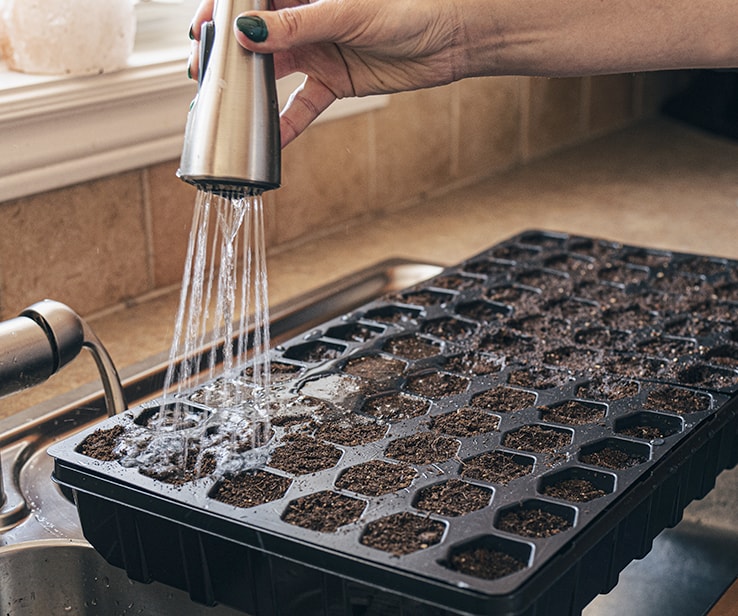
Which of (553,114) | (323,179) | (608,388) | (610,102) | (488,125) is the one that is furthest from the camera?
(610,102)

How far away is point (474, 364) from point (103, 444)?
0.95 ft

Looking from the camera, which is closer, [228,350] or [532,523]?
[532,523]

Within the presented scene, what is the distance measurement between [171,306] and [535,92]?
0.84 m

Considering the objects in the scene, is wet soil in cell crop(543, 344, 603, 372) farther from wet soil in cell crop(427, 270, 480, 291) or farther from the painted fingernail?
the painted fingernail

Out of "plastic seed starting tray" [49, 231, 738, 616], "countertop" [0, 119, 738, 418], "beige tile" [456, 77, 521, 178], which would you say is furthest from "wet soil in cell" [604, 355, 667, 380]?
"beige tile" [456, 77, 521, 178]

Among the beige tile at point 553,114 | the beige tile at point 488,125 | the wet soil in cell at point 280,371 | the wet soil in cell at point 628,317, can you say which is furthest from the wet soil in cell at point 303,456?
the beige tile at point 553,114

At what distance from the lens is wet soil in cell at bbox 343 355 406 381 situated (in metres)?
0.79

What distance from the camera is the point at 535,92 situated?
1.75 meters

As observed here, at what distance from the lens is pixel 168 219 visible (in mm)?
1194

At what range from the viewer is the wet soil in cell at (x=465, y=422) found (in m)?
0.69

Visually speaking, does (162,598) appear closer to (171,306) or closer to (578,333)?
(578,333)

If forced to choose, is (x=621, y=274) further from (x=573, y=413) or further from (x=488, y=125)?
(x=488, y=125)

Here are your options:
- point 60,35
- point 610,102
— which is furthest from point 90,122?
point 610,102

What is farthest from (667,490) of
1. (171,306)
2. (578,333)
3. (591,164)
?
(591,164)
